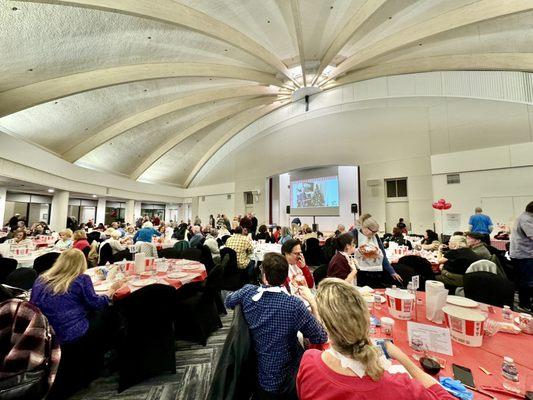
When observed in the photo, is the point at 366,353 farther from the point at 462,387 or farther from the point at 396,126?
the point at 396,126

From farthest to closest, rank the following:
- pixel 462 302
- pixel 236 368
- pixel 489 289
A: 1. pixel 489 289
2. pixel 462 302
3. pixel 236 368

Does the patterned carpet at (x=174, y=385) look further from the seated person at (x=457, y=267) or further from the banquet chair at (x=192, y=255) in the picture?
the seated person at (x=457, y=267)

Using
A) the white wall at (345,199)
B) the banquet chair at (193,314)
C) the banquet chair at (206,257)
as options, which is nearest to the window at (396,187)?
the white wall at (345,199)

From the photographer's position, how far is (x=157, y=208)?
18.1 m

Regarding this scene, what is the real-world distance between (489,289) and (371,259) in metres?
Result: 1.06

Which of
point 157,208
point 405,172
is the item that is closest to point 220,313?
point 405,172

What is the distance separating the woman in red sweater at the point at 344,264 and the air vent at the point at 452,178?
775cm

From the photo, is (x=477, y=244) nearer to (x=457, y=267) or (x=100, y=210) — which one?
(x=457, y=267)

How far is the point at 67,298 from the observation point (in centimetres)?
189

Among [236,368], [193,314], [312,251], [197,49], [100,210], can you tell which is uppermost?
[197,49]

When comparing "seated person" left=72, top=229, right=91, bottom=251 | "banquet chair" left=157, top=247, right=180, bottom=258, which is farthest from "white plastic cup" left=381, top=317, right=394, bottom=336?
"seated person" left=72, top=229, right=91, bottom=251

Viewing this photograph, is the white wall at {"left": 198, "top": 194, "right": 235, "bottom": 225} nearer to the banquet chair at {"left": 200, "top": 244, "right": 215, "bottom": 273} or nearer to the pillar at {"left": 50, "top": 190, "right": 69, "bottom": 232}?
the pillar at {"left": 50, "top": 190, "right": 69, "bottom": 232}

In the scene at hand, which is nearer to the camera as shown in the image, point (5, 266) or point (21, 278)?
point (21, 278)

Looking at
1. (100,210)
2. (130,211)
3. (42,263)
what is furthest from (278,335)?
(100,210)
